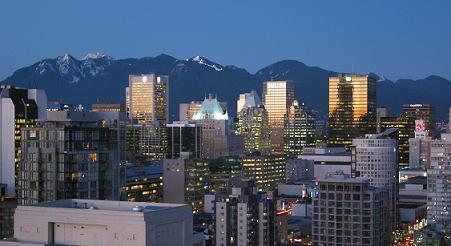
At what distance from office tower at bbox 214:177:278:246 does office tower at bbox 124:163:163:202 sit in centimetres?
1867

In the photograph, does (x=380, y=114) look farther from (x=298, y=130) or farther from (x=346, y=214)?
(x=346, y=214)

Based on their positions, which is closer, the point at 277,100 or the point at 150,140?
the point at 150,140

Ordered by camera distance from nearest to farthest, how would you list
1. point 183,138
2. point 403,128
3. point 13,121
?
point 13,121 < point 183,138 < point 403,128

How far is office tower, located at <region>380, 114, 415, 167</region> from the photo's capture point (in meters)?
108

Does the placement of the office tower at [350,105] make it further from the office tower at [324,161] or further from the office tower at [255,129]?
the office tower at [324,161]

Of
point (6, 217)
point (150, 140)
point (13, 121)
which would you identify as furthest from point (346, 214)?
point (150, 140)

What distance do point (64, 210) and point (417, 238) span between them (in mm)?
37528

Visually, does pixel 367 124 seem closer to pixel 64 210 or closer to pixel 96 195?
pixel 96 195

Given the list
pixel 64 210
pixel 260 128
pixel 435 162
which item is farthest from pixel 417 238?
pixel 260 128

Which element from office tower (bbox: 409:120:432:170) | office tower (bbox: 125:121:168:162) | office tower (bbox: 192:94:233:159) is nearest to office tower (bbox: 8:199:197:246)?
office tower (bbox: 409:120:432:170)

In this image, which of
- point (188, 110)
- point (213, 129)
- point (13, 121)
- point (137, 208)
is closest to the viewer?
point (137, 208)

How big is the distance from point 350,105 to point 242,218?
8757cm

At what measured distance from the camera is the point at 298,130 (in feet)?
425

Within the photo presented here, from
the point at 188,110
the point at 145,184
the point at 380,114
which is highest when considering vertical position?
the point at 188,110
